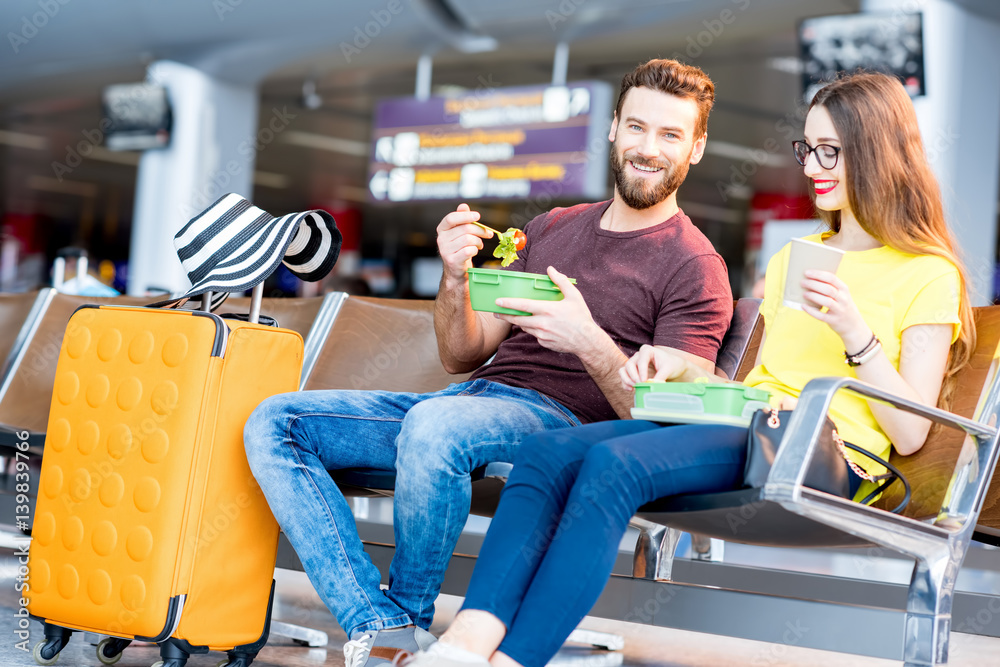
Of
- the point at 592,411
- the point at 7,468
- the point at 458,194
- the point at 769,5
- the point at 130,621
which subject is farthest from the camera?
the point at 458,194

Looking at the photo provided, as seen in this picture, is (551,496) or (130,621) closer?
(551,496)

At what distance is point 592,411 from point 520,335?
25 centimetres

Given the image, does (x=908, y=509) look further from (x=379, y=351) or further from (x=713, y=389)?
(x=379, y=351)

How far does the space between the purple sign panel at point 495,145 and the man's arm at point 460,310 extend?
161 inches

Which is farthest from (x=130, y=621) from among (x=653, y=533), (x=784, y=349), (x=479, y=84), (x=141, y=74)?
(x=141, y=74)

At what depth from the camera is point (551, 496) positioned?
5.23 feet

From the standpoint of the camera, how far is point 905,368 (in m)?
1.75

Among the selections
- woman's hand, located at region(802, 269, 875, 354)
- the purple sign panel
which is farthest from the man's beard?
the purple sign panel

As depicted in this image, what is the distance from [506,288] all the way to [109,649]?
1.16m

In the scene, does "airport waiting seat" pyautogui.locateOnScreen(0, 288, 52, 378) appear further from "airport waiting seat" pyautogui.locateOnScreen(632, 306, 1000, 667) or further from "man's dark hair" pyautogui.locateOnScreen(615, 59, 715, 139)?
"airport waiting seat" pyautogui.locateOnScreen(632, 306, 1000, 667)

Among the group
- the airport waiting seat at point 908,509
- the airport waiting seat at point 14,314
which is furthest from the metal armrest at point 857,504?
the airport waiting seat at point 14,314

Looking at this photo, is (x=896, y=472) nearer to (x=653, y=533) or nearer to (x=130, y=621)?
(x=653, y=533)

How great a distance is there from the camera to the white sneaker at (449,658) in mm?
1434

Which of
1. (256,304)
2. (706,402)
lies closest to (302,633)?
(256,304)
